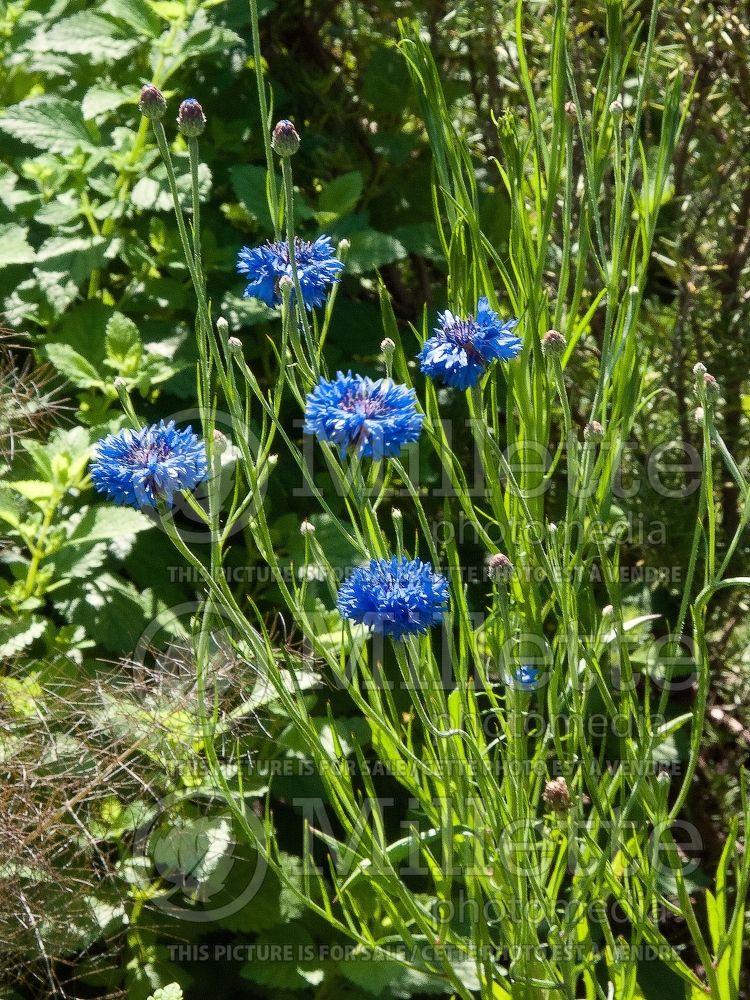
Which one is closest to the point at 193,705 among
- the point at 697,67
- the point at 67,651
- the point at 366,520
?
the point at 67,651

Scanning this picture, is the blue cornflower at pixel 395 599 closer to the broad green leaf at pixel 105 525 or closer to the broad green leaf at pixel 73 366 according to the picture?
the broad green leaf at pixel 105 525

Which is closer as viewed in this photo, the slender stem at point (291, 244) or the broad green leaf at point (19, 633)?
the slender stem at point (291, 244)

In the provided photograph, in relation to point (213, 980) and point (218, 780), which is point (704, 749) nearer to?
point (213, 980)

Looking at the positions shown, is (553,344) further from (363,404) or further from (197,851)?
(197,851)

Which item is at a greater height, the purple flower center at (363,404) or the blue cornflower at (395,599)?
the purple flower center at (363,404)

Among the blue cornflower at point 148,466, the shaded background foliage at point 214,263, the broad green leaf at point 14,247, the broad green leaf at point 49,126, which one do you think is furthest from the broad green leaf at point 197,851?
the broad green leaf at point 49,126

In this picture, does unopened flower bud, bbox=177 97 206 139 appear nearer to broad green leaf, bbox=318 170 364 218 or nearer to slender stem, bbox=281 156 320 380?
slender stem, bbox=281 156 320 380

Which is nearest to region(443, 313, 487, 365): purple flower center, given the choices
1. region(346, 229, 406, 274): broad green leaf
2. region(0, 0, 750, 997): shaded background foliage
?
region(0, 0, 750, 997): shaded background foliage
